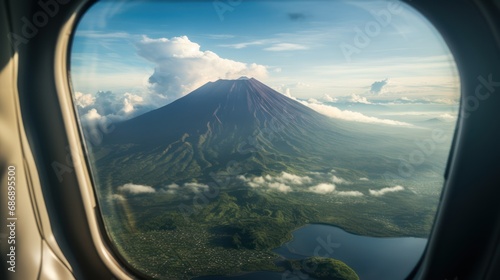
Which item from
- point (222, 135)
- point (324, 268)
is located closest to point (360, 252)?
point (324, 268)

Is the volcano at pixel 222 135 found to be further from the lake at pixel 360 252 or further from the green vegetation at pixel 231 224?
the lake at pixel 360 252

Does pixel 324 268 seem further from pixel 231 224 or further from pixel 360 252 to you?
pixel 231 224

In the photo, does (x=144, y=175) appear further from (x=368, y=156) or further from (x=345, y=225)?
(x=368, y=156)

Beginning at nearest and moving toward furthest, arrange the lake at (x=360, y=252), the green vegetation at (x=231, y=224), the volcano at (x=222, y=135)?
the lake at (x=360, y=252)
the green vegetation at (x=231, y=224)
the volcano at (x=222, y=135)

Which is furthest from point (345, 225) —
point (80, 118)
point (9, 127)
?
point (9, 127)

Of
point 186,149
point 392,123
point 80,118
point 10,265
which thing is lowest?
point 10,265

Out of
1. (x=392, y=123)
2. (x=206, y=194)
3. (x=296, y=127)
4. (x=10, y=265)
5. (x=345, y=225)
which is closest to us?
(x=10, y=265)
